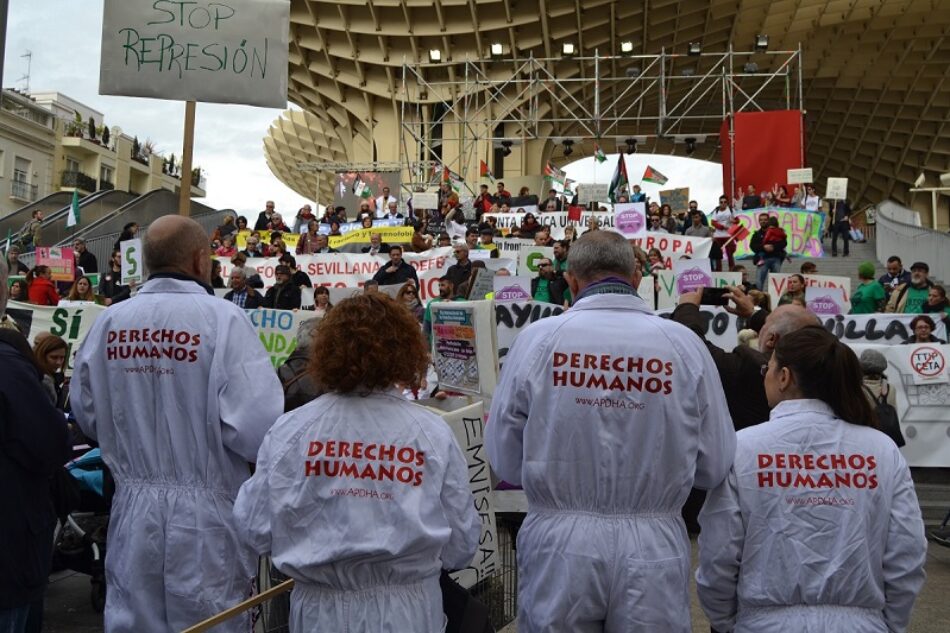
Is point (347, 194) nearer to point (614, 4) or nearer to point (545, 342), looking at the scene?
point (614, 4)

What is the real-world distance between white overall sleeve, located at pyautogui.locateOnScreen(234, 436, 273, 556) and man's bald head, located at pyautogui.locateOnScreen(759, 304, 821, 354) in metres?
1.69

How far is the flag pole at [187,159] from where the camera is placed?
4.08 metres

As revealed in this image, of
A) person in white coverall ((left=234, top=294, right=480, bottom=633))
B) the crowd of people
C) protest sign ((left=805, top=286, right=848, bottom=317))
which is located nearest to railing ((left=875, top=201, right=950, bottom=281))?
protest sign ((left=805, top=286, right=848, bottom=317))

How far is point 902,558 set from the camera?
2.43 meters

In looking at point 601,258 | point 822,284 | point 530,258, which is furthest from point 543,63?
point 601,258

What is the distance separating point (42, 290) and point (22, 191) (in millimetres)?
36091

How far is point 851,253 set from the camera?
1855 cm

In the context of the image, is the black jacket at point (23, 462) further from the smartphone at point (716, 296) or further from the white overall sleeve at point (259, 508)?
the smartphone at point (716, 296)

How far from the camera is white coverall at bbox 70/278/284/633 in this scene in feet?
9.17

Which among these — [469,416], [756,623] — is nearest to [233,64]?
[469,416]

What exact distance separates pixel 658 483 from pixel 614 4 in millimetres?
30014

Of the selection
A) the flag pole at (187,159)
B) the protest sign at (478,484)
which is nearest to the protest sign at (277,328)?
the flag pole at (187,159)

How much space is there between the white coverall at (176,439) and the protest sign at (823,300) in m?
9.65

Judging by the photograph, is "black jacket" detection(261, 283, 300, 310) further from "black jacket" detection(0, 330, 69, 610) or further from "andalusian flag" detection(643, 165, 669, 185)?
"andalusian flag" detection(643, 165, 669, 185)
